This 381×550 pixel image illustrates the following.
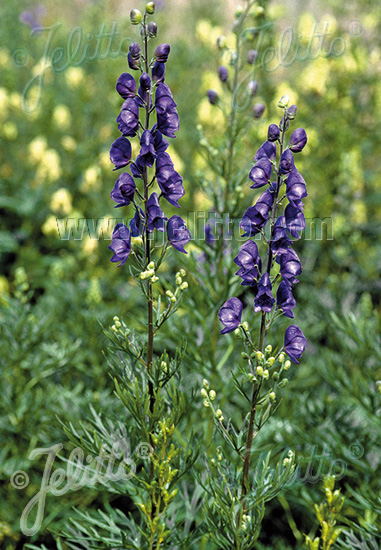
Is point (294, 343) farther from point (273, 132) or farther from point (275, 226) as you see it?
point (273, 132)

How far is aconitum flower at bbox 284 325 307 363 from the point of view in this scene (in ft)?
5.08

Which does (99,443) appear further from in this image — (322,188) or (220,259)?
(322,188)

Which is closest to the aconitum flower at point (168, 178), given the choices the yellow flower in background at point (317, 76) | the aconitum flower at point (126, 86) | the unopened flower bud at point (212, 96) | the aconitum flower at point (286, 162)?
the aconitum flower at point (126, 86)

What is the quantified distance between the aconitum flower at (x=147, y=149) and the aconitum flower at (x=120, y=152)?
0.23 ft

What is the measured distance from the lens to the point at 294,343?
1562mm

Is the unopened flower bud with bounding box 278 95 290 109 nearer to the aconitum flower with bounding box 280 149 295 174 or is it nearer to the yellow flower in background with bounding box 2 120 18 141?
the aconitum flower with bounding box 280 149 295 174

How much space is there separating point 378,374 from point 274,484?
1.98m

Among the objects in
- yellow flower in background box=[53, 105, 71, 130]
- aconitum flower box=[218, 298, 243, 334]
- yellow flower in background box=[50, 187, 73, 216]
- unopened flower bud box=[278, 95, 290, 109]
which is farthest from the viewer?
yellow flower in background box=[53, 105, 71, 130]

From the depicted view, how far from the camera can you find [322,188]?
5391mm

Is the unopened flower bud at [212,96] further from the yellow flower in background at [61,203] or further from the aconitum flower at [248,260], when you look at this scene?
the yellow flower in background at [61,203]

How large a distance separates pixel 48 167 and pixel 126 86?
369 centimetres

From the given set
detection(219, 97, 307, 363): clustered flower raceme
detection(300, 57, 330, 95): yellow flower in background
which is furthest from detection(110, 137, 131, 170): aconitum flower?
detection(300, 57, 330, 95): yellow flower in background

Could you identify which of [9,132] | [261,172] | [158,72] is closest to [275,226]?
[261,172]

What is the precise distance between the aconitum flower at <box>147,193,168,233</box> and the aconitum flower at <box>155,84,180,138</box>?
21 centimetres
